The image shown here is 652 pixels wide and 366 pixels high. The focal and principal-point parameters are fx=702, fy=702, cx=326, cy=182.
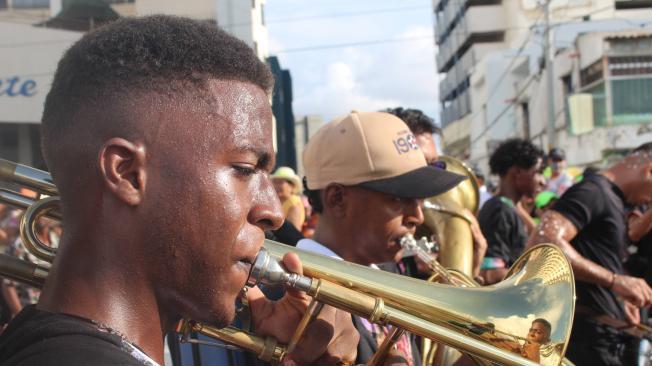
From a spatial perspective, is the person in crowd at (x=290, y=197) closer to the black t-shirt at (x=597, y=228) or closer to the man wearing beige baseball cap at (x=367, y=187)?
the black t-shirt at (x=597, y=228)

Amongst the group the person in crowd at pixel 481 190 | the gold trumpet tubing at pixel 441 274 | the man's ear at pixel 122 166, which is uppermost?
the man's ear at pixel 122 166

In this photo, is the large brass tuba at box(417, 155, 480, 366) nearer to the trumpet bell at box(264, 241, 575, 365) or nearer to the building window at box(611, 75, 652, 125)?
the trumpet bell at box(264, 241, 575, 365)

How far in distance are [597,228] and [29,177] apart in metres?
3.00

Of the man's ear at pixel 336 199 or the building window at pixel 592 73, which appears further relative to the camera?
the building window at pixel 592 73

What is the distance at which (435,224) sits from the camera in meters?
3.96

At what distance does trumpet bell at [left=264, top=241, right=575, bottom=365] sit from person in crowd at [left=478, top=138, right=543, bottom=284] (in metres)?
2.33

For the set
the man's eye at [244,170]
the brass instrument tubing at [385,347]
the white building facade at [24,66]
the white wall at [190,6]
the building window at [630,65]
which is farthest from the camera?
the building window at [630,65]

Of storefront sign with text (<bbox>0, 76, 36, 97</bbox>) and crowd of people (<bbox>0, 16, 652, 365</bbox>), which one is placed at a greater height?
crowd of people (<bbox>0, 16, 652, 365</bbox>)

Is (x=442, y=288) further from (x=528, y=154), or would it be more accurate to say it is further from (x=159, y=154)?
(x=528, y=154)

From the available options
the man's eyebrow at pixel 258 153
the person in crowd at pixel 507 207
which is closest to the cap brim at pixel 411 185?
the man's eyebrow at pixel 258 153

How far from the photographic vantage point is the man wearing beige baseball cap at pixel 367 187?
2514 mm

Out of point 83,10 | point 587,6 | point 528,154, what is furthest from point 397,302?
point 587,6

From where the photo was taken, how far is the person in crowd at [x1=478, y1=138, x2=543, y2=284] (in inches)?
183

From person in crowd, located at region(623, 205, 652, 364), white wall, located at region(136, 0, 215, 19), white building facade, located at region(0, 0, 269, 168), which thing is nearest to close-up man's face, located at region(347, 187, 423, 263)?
person in crowd, located at region(623, 205, 652, 364)
